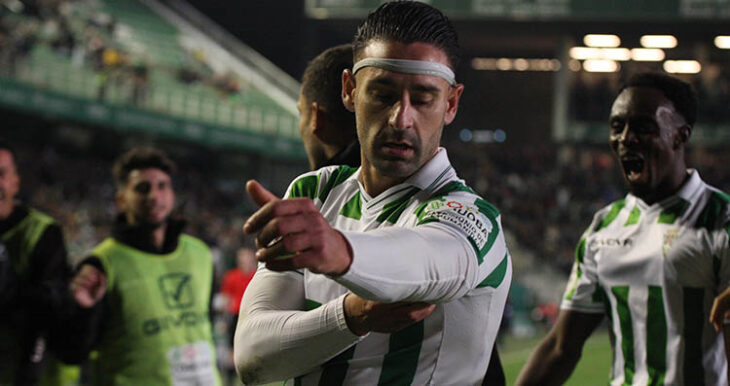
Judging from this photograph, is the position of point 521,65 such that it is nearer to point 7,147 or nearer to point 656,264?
point 7,147

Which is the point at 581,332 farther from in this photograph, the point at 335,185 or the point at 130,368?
the point at 130,368

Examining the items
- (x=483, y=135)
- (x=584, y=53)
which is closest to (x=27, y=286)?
(x=584, y=53)

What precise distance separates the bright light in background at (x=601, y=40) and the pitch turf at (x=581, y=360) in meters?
11.5

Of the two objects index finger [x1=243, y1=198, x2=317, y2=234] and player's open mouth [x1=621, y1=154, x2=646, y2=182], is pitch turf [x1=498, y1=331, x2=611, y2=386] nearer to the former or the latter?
player's open mouth [x1=621, y1=154, x2=646, y2=182]

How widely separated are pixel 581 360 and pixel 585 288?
34.6 ft

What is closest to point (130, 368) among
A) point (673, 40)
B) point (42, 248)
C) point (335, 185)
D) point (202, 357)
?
point (202, 357)

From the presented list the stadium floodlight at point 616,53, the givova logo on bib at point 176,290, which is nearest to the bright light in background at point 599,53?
the stadium floodlight at point 616,53

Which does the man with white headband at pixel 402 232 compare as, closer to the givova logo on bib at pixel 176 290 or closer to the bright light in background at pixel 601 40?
the givova logo on bib at pixel 176 290

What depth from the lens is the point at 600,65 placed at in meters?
28.8

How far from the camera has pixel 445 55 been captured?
205 cm

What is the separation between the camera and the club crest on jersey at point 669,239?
3250 millimetres

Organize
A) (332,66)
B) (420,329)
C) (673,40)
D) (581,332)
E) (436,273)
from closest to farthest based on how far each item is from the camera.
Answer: (436,273)
(420,329)
(332,66)
(581,332)
(673,40)

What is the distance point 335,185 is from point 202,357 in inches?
116

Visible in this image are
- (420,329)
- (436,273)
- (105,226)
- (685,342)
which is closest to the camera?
(436,273)
